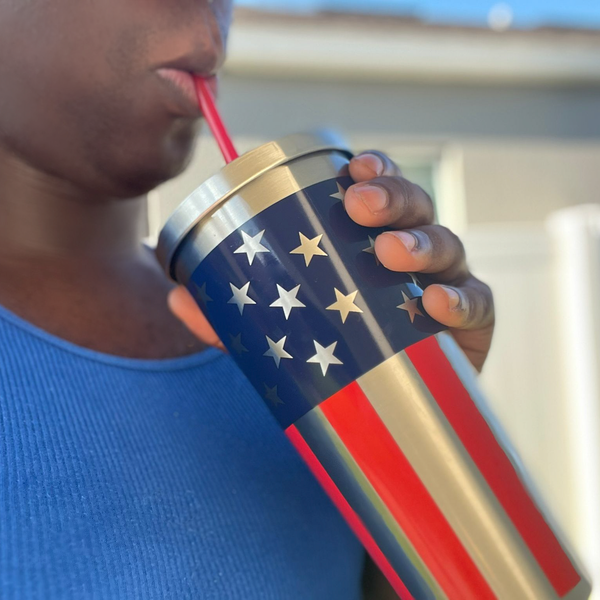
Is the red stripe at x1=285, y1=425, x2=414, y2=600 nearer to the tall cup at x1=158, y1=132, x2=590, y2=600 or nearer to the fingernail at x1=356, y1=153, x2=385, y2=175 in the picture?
the tall cup at x1=158, y1=132, x2=590, y2=600

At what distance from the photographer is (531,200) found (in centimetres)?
308

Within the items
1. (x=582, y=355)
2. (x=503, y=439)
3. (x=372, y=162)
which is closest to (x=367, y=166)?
(x=372, y=162)

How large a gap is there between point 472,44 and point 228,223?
9.71 feet

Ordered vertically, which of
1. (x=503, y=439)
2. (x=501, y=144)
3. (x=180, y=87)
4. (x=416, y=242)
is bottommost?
(x=501, y=144)

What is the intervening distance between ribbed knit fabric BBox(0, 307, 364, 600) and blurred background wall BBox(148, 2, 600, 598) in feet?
6.62

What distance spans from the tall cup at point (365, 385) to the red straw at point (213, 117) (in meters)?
0.09

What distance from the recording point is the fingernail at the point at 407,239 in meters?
0.43

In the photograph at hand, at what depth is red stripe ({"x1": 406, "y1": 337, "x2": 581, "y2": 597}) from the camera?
413 mm

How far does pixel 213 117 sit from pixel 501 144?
2889 millimetres

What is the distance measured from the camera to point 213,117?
55 cm

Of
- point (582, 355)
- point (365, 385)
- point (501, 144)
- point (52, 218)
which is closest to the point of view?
point (365, 385)

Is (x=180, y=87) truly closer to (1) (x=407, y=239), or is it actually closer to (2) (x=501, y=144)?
(1) (x=407, y=239)

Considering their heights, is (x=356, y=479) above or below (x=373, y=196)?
below

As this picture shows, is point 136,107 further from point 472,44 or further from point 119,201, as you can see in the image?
point 472,44
